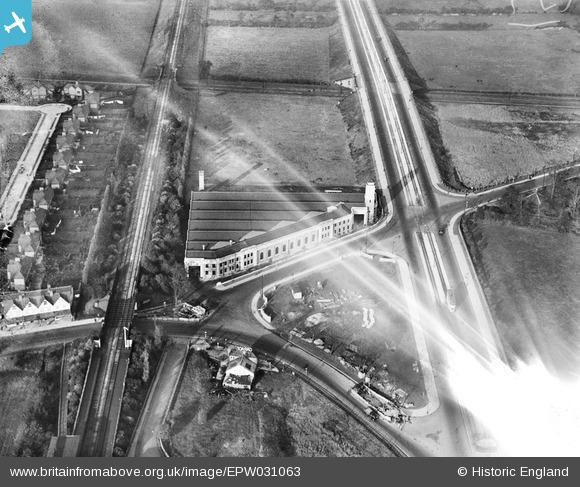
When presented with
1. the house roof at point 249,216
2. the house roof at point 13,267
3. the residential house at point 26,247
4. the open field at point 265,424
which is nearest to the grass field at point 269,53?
the house roof at point 249,216

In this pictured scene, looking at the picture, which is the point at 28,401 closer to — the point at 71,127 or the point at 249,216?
the point at 249,216

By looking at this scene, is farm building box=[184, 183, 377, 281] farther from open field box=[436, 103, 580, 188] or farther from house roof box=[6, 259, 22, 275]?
open field box=[436, 103, 580, 188]

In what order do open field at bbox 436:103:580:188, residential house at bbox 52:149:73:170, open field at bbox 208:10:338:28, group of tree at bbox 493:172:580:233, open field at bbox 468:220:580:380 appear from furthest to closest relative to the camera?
open field at bbox 208:10:338:28, open field at bbox 436:103:580:188, residential house at bbox 52:149:73:170, group of tree at bbox 493:172:580:233, open field at bbox 468:220:580:380

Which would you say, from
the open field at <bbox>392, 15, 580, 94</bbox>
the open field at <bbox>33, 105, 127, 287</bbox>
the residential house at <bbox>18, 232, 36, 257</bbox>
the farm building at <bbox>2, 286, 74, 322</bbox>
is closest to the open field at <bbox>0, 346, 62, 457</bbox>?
the farm building at <bbox>2, 286, 74, 322</bbox>

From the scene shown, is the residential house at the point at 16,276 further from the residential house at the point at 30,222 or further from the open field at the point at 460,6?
the open field at the point at 460,6

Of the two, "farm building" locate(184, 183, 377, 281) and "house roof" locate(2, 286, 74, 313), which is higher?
"house roof" locate(2, 286, 74, 313)
